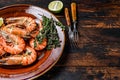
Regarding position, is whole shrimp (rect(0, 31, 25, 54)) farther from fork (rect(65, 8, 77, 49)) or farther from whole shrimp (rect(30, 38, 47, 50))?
fork (rect(65, 8, 77, 49))

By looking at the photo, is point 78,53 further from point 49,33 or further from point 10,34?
point 10,34

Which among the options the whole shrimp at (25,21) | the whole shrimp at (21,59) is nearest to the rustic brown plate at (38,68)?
the whole shrimp at (21,59)

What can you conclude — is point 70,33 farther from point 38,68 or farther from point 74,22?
point 38,68

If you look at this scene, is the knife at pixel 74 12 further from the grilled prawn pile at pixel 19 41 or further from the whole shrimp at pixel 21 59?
the whole shrimp at pixel 21 59

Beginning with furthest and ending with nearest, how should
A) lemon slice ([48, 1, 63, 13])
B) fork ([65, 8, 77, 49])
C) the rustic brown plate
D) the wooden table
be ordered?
lemon slice ([48, 1, 63, 13]) → fork ([65, 8, 77, 49]) → the wooden table → the rustic brown plate

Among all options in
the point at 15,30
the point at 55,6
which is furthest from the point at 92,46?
the point at 15,30

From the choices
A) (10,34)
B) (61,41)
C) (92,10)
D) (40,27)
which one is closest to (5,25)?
(10,34)

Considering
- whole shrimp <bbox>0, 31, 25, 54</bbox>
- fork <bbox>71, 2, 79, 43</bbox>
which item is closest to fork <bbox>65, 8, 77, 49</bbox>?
fork <bbox>71, 2, 79, 43</bbox>

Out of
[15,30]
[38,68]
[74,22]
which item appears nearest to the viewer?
[38,68]
